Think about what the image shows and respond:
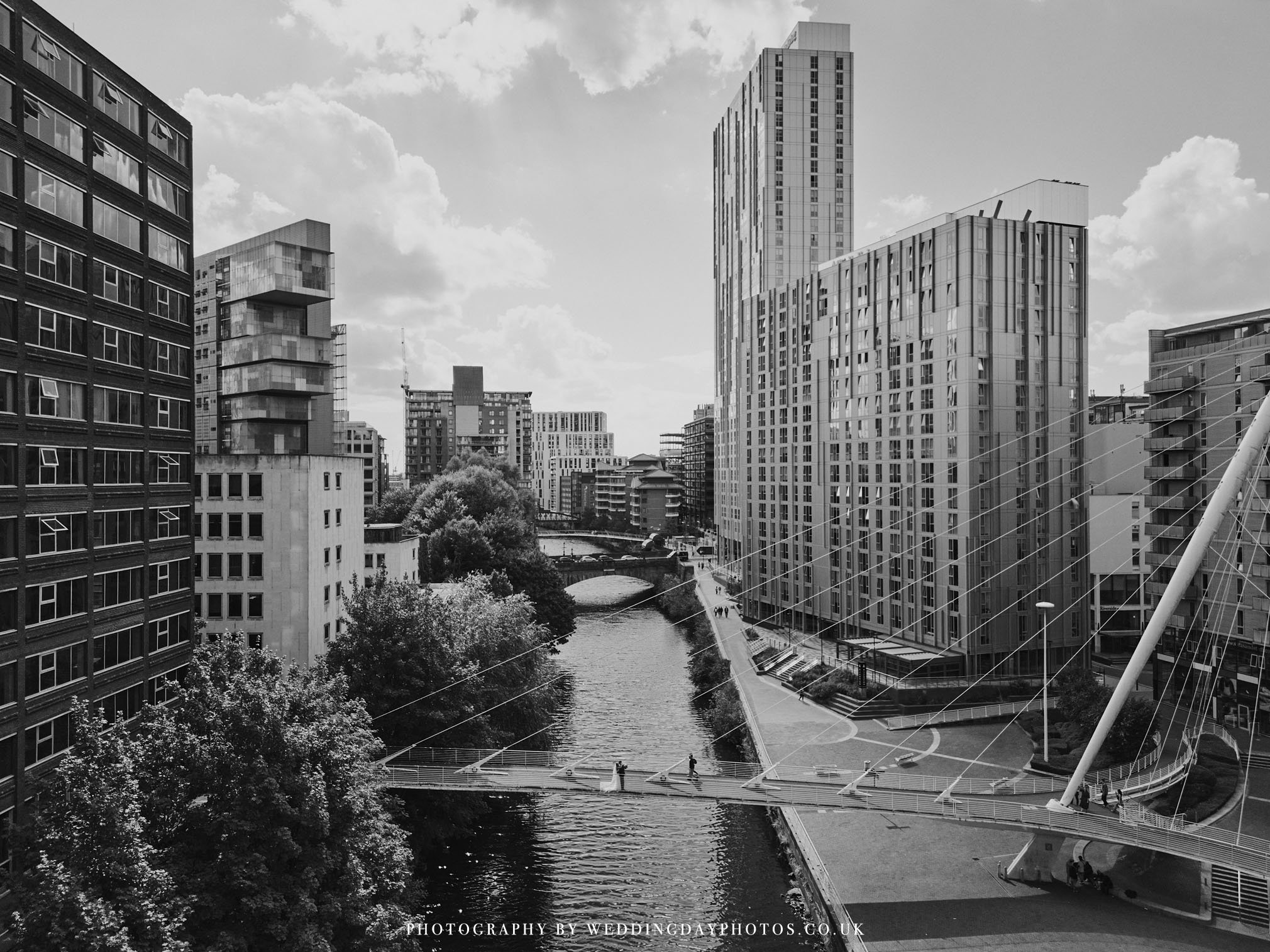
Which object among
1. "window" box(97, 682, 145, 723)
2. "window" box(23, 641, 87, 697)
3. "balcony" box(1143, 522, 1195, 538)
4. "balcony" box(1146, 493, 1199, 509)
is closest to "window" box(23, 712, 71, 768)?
"window" box(23, 641, 87, 697)

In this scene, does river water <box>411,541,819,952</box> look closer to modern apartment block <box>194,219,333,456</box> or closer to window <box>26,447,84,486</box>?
window <box>26,447,84,486</box>

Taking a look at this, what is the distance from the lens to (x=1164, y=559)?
55906mm

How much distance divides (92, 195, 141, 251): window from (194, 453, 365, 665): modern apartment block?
49.5 ft

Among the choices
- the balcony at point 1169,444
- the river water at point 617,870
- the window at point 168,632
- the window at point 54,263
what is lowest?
the river water at point 617,870

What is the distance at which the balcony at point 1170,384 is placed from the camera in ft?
183

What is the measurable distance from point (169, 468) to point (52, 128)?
1432 cm

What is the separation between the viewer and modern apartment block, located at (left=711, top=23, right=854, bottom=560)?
4604 inches

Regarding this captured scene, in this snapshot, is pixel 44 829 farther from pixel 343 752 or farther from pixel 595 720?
pixel 595 720

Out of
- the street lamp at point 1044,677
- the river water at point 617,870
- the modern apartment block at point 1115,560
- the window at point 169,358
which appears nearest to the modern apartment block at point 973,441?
the street lamp at point 1044,677

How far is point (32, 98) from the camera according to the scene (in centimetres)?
3048

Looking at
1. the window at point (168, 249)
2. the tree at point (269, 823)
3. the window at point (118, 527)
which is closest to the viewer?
the tree at point (269, 823)

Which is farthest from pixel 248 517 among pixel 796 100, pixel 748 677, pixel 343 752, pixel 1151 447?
pixel 796 100

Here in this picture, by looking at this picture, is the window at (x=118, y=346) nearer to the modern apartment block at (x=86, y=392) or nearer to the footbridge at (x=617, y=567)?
the modern apartment block at (x=86, y=392)

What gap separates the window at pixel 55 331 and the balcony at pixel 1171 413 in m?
57.3
